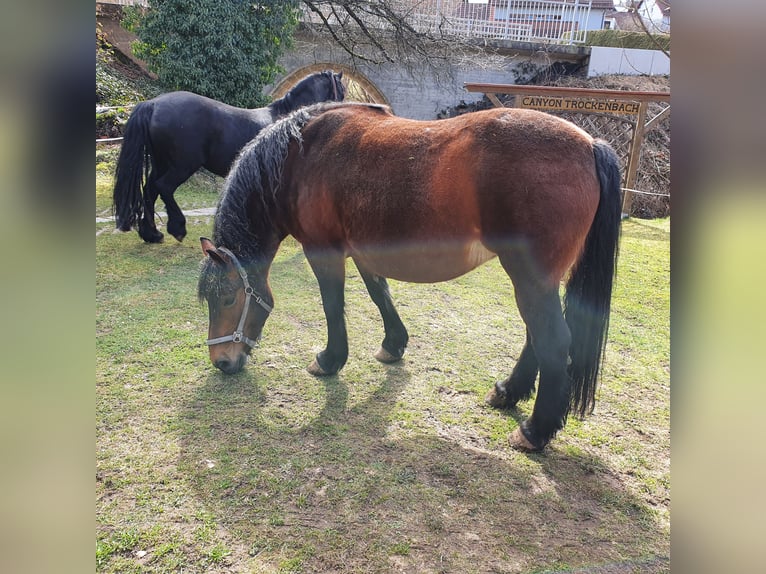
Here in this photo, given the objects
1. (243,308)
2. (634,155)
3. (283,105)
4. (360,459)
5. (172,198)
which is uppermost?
(283,105)

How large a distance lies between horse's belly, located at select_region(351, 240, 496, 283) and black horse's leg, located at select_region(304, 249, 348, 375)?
0.86 feet

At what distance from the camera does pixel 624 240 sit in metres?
7.26

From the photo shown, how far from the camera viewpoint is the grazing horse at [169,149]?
538 cm

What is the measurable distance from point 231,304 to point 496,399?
5.84 ft

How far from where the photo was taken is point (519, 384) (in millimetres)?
2855

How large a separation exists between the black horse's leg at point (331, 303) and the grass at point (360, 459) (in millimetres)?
129

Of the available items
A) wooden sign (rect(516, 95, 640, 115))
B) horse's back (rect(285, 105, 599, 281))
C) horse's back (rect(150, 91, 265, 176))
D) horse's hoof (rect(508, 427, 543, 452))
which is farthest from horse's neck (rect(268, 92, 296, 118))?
horse's hoof (rect(508, 427, 543, 452))

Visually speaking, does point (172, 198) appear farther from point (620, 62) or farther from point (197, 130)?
point (620, 62)

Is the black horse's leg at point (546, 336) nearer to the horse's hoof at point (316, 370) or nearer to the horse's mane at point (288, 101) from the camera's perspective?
the horse's hoof at point (316, 370)

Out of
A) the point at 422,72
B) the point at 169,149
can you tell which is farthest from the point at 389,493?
the point at 422,72

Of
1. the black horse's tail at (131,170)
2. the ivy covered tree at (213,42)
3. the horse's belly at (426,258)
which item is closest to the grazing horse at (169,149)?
the black horse's tail at (131,170)
